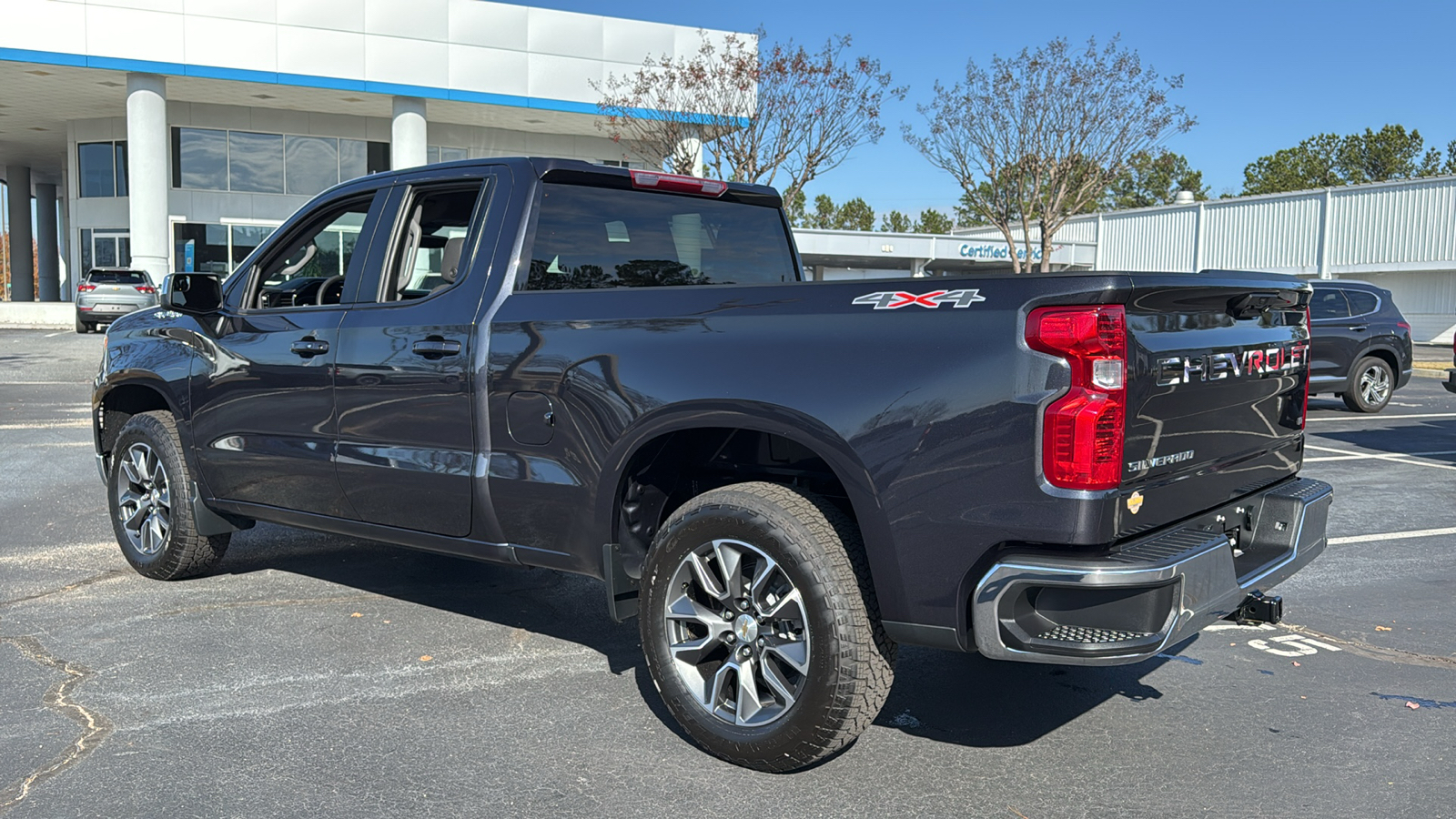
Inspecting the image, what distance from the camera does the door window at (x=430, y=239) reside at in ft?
15.5

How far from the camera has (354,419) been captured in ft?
15.9

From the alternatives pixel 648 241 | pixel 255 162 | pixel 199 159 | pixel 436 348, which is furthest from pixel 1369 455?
pixel 199 159

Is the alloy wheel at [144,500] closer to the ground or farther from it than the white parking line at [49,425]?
farther from it

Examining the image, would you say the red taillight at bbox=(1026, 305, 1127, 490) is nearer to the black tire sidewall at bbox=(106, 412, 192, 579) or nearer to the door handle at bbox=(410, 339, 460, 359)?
the door handle at bbox=(410, 339, 460, 359)

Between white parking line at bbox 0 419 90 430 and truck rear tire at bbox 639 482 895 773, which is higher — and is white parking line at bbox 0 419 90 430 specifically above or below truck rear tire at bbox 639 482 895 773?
below

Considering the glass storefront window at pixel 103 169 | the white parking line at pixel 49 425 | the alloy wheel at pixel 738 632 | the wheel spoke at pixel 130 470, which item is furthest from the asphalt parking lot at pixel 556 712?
the glass storefront window at pixel 103 169

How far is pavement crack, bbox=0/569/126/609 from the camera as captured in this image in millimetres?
5680

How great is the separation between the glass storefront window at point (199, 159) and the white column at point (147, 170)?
129 inches

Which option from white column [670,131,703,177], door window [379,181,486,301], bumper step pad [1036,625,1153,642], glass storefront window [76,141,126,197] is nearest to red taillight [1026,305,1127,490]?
bumper step pad [1036,625,1153,642]

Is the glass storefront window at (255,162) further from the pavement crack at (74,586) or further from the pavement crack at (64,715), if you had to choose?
the pavement crack at (64,715)

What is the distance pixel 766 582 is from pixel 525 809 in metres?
0.97

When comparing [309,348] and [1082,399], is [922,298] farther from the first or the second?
[309,348]

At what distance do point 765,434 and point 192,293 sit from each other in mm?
2967

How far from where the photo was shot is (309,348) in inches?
197
